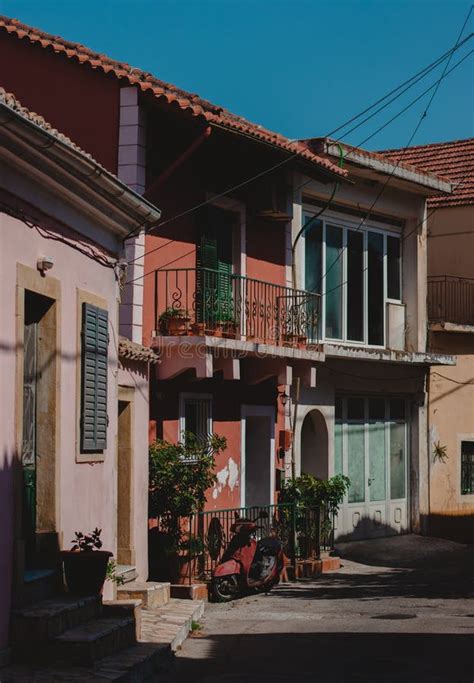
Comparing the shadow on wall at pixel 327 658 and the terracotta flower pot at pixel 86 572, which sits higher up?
the terracotta flower pot at pixel 86 572

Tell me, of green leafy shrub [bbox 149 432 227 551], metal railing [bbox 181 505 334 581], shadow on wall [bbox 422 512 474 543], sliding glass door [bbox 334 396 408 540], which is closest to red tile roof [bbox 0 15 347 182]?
green leafy shrub [bbox 149 432 227 551]

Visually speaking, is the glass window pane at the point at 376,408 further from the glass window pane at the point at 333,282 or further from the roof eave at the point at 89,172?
the roof eave at the point at 89,172

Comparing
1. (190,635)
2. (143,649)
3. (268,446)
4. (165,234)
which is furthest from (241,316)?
(143,649)

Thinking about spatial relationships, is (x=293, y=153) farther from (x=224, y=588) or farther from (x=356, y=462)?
(x=356, y=462)

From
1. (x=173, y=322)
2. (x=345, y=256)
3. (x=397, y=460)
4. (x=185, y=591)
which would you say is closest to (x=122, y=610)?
(x=185, y=591)

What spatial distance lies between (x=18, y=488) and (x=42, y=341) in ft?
6.00

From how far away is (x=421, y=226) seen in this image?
80.9 ft

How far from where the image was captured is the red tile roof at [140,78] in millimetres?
16609

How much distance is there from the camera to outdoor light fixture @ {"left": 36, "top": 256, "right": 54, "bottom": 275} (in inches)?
418

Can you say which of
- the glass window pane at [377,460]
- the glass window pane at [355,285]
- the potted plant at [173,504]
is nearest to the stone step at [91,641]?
the potted plant at [173,504]

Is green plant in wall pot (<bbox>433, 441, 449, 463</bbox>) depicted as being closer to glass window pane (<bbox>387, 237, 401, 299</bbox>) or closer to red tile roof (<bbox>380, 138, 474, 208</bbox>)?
glass window pane (<bbox>387, 237, 401, 299</bbox>)

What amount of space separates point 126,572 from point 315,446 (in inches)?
334

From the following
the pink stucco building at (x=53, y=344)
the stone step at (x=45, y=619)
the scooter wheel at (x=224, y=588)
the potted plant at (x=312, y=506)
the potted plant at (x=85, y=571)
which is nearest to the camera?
the stone step at (x=45, y=619)

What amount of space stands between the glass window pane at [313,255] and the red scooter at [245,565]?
6.34 metres
